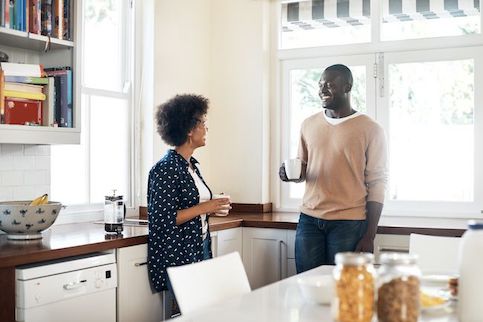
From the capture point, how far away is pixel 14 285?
7.83 feet

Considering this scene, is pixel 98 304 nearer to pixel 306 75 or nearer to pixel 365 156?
pixel 365 156

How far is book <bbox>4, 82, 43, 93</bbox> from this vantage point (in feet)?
9.30

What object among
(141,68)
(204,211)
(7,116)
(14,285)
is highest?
(141,68)

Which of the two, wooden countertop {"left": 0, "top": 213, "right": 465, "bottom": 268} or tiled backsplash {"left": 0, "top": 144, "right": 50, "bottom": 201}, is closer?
wooden countertop {"left": 0, "top": 213, "right": 465, "bottom": 268}

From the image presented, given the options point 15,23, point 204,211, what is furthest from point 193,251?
point 15,23

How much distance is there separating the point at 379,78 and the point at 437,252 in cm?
177

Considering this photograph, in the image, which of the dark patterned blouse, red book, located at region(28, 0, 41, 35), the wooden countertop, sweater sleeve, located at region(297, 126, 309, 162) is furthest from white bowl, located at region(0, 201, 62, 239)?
sweater sleeve, located at region(297, 126, 309, 162)

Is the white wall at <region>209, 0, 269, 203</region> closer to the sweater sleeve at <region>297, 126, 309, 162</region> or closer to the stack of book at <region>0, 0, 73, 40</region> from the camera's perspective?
the sweater sleeve at <region>297, 126, 309, 162</region>

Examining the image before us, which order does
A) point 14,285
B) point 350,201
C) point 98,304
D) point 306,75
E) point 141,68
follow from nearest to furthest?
point 14,285
point 98,304
point 350,201
point 141,68
point 306,75

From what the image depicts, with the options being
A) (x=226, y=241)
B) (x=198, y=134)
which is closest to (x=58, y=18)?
(x=198, y=134)

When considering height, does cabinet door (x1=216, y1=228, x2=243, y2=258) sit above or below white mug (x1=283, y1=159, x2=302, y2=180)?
below

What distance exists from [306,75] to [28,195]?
207 centimetres

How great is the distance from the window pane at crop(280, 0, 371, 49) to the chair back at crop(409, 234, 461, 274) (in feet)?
6.26

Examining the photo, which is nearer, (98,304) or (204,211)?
(98,304)
